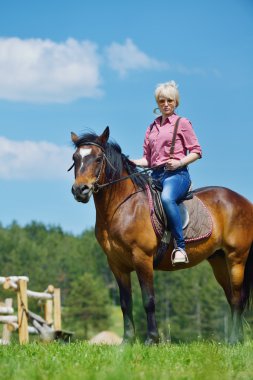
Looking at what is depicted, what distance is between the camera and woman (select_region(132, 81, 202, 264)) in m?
9.16

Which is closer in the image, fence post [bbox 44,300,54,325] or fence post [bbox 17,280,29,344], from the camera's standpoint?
fence post [bbox 17,280,29,344]

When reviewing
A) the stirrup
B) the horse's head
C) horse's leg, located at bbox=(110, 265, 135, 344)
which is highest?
the horse's head

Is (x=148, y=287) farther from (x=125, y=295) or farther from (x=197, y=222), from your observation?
(x=197, y=222)

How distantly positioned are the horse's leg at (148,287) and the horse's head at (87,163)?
42.3 inches

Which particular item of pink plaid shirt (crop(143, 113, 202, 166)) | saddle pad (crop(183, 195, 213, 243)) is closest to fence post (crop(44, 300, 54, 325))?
saddle pad (crop(183, 195, 213, 243))

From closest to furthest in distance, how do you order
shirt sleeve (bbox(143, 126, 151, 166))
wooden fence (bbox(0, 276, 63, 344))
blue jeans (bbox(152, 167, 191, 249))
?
blue jeans (bbox(152, 167, 191, 249)), shirt sleeve (bbox(143, 126, 151, 166)), wooden fence (bbox(0, 276, 63, 344))

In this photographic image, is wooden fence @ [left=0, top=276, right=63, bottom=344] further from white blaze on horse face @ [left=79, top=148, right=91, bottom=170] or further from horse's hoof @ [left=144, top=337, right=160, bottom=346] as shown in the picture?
white blaze on horse face @ [left=79, top=148, right=91, bottom=170]

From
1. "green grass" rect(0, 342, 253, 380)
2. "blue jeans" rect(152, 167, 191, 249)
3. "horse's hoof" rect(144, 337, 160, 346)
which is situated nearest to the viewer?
"green grass" rect(0, 342, 253, 380)

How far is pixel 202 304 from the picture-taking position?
109 metres

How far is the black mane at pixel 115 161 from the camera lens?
9.08 m

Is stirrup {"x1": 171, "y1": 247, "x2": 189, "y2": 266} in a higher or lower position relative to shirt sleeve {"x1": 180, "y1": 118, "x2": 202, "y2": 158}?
lower

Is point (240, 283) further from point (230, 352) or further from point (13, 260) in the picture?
point (13, 260)

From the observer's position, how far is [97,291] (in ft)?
375

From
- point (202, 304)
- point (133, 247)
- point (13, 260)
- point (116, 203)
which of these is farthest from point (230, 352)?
point (13, 260)
